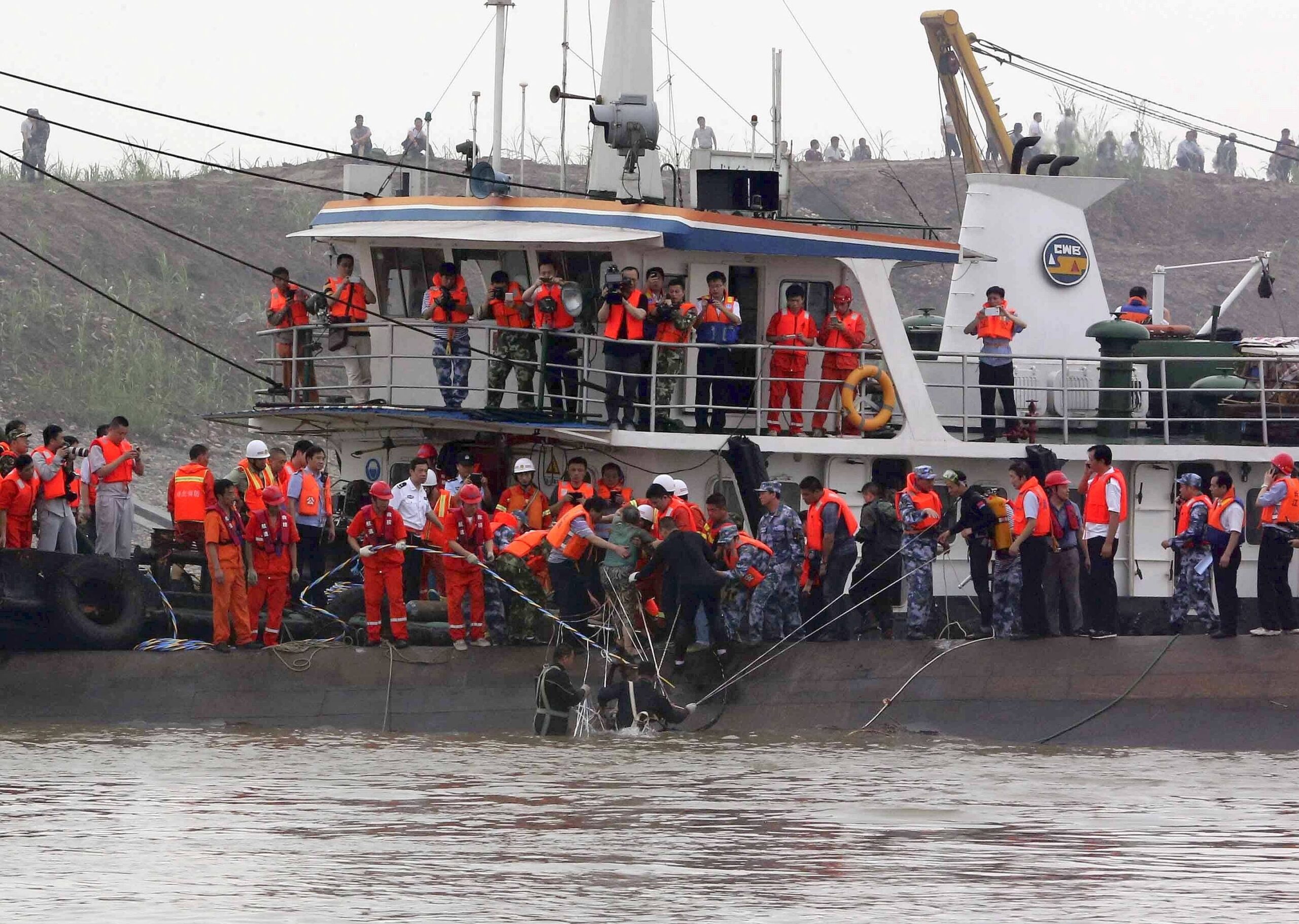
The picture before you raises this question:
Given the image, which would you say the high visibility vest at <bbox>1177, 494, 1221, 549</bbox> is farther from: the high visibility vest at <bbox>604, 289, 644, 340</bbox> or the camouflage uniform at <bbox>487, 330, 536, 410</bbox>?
the camouflage uniform at <bbox>487, 330, 536, 410</bbox>

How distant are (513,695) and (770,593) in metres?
2.27

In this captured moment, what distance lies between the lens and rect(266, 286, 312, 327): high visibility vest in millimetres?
19875

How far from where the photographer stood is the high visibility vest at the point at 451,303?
19219 millimetres

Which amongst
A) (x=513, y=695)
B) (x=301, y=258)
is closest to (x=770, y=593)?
(x=513, y=695)

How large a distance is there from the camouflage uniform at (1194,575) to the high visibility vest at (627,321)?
199 inches

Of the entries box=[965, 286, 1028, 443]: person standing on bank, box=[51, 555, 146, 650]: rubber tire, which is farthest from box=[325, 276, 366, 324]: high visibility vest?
box=[965, 286, 1028, 443]: person standing on bank

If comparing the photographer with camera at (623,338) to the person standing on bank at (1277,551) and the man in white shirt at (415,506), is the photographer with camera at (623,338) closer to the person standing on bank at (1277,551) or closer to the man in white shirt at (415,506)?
the man in white shirt at (415,506)

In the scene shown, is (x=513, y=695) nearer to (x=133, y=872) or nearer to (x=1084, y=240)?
(x=133, y=872)

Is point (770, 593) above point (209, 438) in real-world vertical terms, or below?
below

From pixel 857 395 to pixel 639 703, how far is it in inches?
175

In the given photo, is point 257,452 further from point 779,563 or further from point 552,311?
point 779,563

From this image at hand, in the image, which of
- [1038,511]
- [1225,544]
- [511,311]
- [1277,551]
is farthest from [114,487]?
[1277,551]

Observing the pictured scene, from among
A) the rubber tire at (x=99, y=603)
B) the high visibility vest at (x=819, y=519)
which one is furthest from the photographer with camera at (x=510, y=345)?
the rubber tire at (x=99, y=603)

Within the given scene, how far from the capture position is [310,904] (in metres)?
9.32
